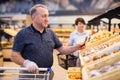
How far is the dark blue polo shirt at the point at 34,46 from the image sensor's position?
2.94 m

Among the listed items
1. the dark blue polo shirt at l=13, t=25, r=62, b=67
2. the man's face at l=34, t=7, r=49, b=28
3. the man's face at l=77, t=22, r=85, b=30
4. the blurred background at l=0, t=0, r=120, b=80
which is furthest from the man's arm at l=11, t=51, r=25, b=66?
the blurred background at l=0, t=0, r=120, b=80

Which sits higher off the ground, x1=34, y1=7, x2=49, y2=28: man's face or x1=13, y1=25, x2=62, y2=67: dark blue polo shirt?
x1=34, y1=7, x2=49, y2=28: man's face

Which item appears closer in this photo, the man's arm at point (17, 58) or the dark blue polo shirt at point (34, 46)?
the man's arm at point (17, 58)

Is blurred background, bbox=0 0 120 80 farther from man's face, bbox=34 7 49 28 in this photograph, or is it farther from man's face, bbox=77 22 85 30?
man's face, bbox=34 7 49 28

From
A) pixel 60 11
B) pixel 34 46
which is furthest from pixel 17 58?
pixel 60 11

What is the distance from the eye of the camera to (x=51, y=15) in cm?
1537

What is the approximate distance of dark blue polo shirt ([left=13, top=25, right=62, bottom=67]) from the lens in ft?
9.66

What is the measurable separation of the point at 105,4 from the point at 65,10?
2.23 m

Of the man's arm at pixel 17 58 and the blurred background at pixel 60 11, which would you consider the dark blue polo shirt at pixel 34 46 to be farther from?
the blurred background at pixel 60 11

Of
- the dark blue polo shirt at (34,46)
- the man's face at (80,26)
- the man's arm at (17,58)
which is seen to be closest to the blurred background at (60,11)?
the man's face at (80,26)

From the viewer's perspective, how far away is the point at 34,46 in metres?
2.95

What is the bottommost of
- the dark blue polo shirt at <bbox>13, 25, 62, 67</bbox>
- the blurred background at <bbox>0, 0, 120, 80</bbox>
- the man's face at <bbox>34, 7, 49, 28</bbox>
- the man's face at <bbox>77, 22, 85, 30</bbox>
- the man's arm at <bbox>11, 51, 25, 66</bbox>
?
the man's arm at <bbox>11, 51, 25, 66</bbox>

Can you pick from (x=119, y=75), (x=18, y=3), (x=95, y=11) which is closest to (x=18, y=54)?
(x=119, y=75)

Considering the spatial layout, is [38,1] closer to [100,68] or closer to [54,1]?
[54,1]
